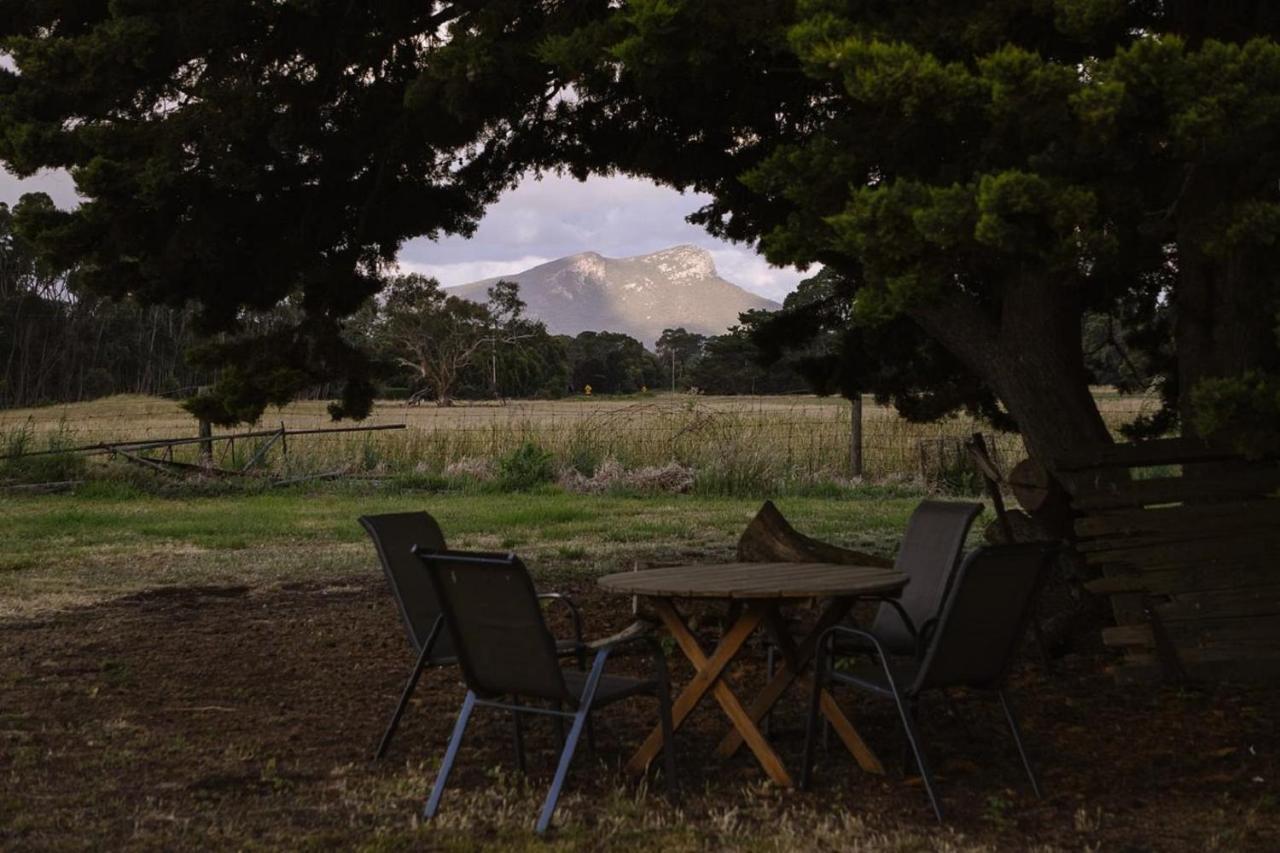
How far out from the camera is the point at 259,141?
7621 millimetres

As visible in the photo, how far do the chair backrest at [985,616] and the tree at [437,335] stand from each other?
54596 mm

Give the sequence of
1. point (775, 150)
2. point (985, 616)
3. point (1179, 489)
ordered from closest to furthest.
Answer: point (985, 616) → point (775, 150) → point (1179, 489)

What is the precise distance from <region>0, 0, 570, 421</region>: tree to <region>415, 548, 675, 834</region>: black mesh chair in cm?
284

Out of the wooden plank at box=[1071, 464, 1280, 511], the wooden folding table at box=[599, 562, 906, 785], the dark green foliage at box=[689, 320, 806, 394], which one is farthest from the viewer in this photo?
the dark green foliage at box=[689, 320, 806, 394]

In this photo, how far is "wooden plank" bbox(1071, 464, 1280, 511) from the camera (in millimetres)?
6766

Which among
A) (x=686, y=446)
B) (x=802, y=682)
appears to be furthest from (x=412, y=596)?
(x=686, y=446)

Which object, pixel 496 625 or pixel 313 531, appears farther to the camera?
pixel 313 531

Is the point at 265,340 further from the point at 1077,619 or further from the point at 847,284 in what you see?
the point at 1077,619

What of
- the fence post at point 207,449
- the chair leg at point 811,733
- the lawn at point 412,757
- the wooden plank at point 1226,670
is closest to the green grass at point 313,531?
the lawn at point 412,757

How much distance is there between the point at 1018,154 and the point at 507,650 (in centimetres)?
246

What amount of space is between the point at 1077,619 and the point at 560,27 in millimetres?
4225

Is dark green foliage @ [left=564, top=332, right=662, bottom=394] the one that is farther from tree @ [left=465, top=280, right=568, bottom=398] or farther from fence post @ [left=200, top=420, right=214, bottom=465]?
fence post @ [left=200, top=420, right=214, bottom=465]

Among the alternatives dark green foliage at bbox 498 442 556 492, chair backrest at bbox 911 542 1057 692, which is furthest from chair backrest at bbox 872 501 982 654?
Answer: dark green foliage at bbox 498 442 556 492

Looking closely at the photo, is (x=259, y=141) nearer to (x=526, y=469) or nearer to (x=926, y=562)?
(x=926, y=562)
